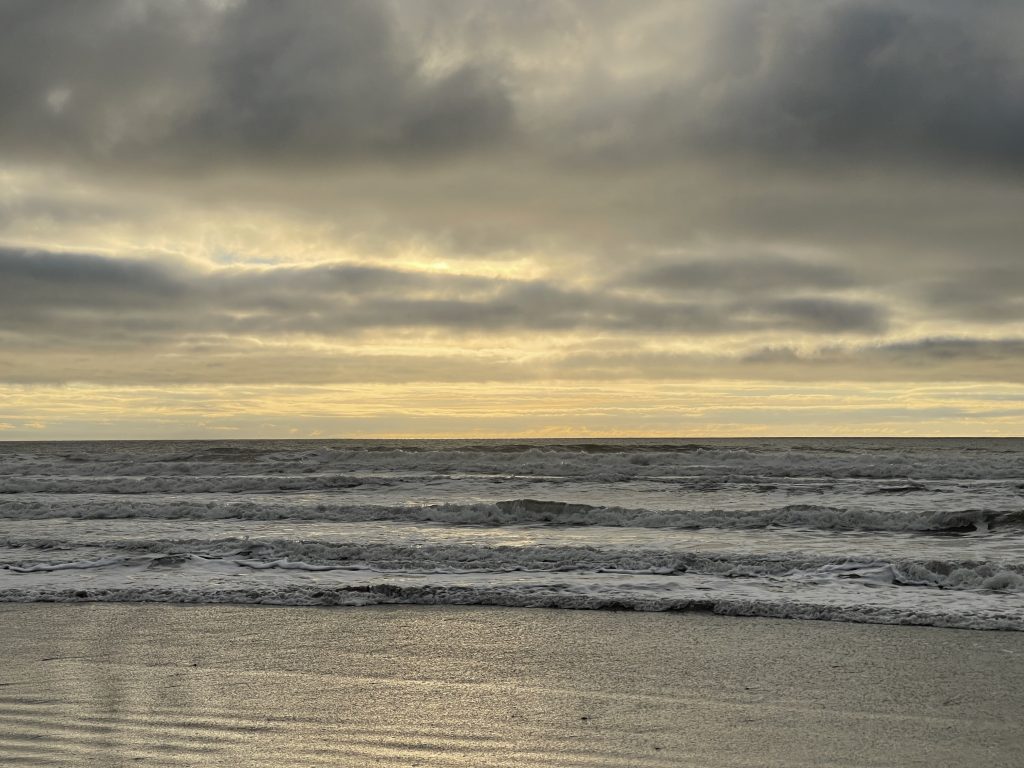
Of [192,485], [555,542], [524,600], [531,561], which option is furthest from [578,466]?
[524,600]

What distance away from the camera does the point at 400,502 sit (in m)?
20.8

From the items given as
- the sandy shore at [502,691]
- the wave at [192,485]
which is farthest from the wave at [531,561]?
the wave at [192,485]

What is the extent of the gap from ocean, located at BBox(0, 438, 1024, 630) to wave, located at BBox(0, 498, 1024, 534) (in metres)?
0.06

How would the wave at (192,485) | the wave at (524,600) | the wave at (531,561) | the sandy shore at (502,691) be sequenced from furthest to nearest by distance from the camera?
the wave at (192,485)
the wave at (531,561)
the wave at (524,600)
the sandy shore at (502,691)

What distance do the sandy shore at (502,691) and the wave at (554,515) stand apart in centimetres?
832

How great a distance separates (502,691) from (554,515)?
12206 mm

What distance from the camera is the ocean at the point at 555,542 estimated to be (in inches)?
375

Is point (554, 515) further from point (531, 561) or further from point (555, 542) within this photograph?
point (531, 561)

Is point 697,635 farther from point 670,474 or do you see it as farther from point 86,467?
point 86,467

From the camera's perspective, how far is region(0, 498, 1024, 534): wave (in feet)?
52.5

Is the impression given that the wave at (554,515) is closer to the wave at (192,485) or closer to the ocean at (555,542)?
the ocean at (555,542)

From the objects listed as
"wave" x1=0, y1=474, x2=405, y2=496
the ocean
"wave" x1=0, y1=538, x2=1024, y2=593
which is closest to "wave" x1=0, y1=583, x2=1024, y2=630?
the ocean

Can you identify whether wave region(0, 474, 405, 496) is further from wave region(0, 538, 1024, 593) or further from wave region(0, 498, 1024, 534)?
wave region(0, 538, 1024, 593)

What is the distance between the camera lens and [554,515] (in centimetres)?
1812
